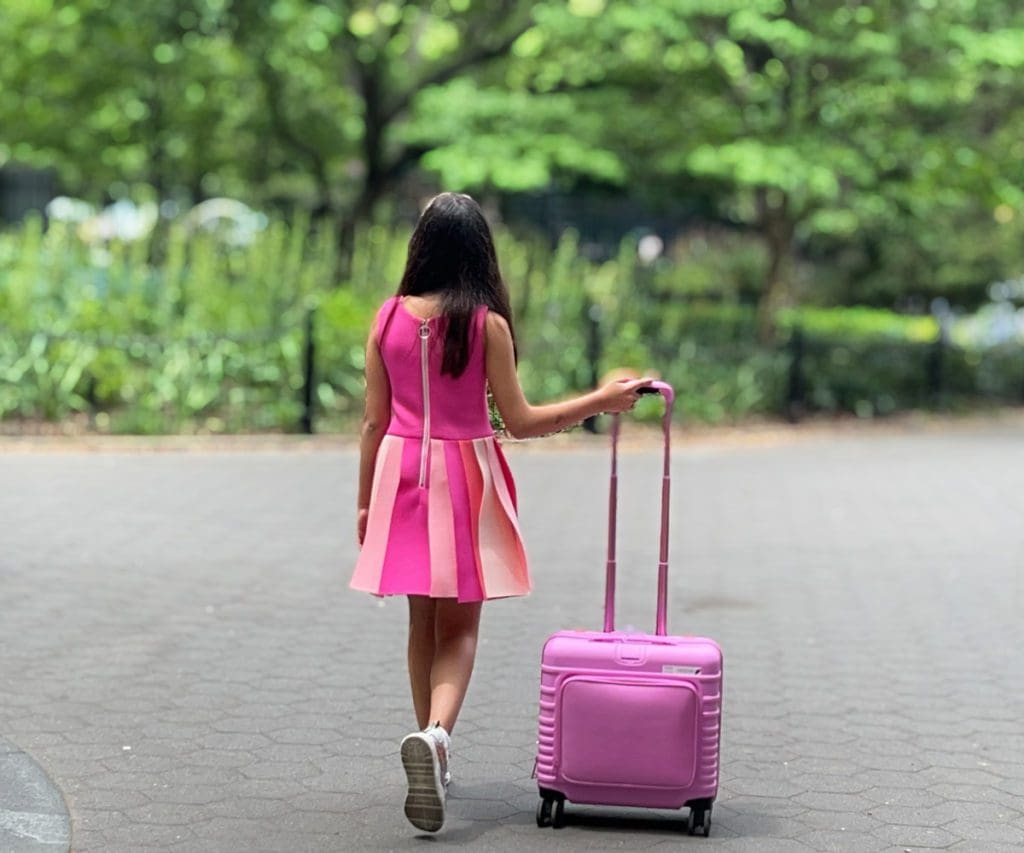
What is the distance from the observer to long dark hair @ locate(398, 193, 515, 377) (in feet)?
16.5

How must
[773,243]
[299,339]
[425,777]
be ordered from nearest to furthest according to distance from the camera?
1. [425,777]
2. [299,339]
3. [773,243]

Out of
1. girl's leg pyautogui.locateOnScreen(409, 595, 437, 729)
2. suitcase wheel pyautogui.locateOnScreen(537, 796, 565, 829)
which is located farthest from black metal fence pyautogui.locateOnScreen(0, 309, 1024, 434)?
suitcase wheel pyautogui.locateOnScreen(537, 796, 565, 829)

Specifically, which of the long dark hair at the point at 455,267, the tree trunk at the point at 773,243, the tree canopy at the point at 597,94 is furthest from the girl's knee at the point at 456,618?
the tree trunk at the point at 773,243

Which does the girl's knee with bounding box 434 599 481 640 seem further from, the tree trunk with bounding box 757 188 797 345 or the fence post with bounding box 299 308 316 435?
the tree trunk with bounding box 757 188 797 345

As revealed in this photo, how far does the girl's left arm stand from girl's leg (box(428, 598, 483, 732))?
33cm

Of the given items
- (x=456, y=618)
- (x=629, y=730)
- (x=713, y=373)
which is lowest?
(x=629, y=730)

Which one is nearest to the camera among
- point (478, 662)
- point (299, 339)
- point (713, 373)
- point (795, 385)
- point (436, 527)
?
point (436, 527)

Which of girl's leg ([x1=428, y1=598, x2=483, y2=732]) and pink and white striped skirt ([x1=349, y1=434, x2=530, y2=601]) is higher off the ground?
pink and white striped skirt ([x1=349, y1=434, x2=530, y2=601])

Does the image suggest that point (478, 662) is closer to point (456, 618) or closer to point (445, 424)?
point (456, 618)

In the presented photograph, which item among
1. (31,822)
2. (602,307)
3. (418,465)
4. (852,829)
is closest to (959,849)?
(852,829)

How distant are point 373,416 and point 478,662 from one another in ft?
8.18

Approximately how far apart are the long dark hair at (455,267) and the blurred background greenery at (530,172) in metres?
10.5

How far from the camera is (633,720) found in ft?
16.2

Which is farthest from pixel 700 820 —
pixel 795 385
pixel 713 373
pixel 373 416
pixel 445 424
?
pixel 795 385
